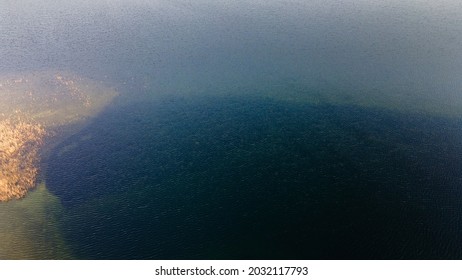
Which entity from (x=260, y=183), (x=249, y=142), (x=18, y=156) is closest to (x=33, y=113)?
(x=18, y=156)

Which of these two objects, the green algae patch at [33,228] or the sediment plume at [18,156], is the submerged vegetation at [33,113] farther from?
the green algae patch at [33,228]

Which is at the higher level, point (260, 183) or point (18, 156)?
point (18, 156)

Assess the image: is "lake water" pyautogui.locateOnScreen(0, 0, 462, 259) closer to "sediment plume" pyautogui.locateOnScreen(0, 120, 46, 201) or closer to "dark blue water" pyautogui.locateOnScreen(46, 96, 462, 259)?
"dark blue water" pyautogui.locateOnScreen(46, 96, 462, 259)

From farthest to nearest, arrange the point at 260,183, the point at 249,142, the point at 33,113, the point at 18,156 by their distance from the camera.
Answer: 1. the point at 33,113
2. the point at 249,142
3. the point at 18,156
4. the point at 260,183

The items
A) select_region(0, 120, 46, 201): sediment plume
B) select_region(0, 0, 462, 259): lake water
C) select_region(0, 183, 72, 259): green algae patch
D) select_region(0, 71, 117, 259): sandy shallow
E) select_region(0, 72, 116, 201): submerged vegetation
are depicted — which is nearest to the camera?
select_region(0, 183, 72, 259): green algae patch

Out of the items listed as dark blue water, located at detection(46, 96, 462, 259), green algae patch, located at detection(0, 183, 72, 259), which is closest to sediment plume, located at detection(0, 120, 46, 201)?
green algae patch, located at detection(0, 183, 72, 259)

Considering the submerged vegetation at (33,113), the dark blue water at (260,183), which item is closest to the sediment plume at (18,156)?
the submerged vegetation at (33,113)

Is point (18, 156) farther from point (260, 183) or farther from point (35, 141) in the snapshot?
point (260, 183)
